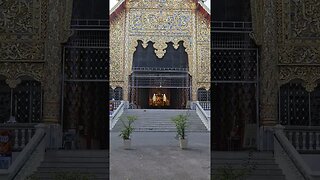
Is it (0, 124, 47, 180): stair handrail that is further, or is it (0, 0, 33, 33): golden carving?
(0, 0, 33, 33): golden carving

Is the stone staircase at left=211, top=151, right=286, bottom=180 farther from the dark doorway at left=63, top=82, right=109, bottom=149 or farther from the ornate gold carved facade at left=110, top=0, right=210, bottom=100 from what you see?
the ornate gold carved facade at left=110, top=0, right=210, bottom=100

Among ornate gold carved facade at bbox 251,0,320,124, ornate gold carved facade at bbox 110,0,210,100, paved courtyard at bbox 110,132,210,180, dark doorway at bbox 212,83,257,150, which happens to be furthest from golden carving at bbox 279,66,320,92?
ornate gold carved facade at bbox 110,0,210,100

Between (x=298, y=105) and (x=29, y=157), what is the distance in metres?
2.36

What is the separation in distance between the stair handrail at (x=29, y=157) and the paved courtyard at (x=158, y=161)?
748 millimetres

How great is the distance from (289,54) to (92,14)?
5.81 ft

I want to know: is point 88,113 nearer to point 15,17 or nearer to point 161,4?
point 15,17

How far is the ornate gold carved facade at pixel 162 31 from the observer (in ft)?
37.2

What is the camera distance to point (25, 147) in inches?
127

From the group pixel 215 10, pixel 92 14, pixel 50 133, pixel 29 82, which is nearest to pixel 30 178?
pixel 50 133

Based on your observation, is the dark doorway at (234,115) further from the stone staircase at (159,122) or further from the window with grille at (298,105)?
the stone staircase at (159,122)

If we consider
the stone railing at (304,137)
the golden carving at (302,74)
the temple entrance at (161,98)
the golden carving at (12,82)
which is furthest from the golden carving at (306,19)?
the temple entrance at (161,98)

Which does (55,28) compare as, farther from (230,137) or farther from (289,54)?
(289,54)

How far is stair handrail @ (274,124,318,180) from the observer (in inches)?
127

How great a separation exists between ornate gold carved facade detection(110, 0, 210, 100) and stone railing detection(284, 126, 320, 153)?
7818mm
